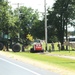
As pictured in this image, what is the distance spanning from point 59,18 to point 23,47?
1304 cm

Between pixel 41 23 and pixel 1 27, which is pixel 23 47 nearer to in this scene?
pixel 1 27

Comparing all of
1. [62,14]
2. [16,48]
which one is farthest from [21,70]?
[62,14]

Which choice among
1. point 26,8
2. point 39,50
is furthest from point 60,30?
point 26,8

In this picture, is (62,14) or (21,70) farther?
(62,14)

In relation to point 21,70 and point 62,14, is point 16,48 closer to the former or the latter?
point 62,14

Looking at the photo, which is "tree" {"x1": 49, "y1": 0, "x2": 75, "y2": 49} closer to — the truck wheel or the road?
the truck wheel

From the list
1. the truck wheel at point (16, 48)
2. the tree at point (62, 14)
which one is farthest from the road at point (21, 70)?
the tree at point (62, 14)

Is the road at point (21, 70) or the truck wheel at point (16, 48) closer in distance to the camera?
the road at point (21, 70)

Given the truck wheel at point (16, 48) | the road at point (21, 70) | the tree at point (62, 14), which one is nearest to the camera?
the road at point (21, 70)

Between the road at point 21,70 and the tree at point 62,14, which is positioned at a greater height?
the tree at point 62,14

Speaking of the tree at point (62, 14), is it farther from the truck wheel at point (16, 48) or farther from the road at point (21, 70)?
the road at point (21, 70)

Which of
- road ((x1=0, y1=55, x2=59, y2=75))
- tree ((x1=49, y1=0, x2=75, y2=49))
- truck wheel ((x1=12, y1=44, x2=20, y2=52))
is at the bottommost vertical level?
road ((x1=0, y1=55, x2=59, y2=75))

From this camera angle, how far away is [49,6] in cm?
7194

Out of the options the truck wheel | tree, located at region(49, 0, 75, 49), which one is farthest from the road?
tree, located at region(49, 0, 75, 49)
